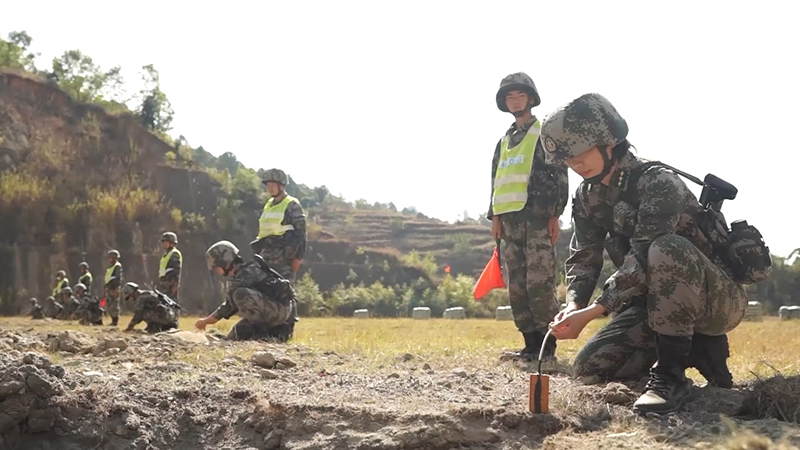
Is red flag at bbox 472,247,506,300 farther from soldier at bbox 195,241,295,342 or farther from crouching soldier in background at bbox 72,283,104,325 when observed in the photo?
crouching soldier in background at bbox 72,283,104,325

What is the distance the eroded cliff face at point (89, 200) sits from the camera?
25.9 m

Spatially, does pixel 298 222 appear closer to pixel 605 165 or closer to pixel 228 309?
pixel 228 309

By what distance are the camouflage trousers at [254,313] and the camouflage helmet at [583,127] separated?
15.6 feet

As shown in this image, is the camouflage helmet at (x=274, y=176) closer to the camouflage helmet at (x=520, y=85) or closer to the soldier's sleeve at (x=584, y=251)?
the camouflage helmet at (x=520, y=85)

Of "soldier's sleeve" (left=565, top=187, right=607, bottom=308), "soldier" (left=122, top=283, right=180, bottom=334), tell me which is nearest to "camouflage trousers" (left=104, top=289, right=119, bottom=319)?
"soldier" (left=122, top=283, right=180, bottom=334)

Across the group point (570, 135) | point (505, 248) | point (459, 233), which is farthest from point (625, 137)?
point (459, 233)

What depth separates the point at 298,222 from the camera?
8.77m

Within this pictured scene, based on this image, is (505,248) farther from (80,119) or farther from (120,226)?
(80,119)

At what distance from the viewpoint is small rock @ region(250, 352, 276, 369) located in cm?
482

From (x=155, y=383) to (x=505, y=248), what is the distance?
2821mm

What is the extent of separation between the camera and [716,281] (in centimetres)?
339

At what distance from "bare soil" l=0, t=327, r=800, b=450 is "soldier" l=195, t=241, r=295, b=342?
3.43 metres

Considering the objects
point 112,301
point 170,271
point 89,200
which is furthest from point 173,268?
point 89,200

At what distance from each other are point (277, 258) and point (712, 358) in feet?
19.0
